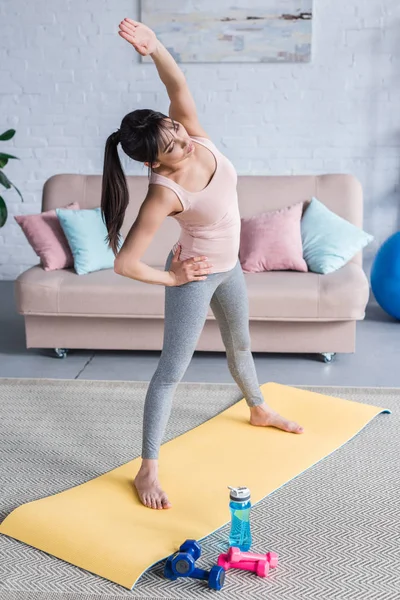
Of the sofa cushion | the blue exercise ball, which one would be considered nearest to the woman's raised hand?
the sofa cushion

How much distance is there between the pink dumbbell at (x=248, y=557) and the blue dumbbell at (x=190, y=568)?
0.07m

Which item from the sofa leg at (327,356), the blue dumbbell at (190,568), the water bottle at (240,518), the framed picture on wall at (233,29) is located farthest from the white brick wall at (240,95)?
the blue dumbbell at (190,568)

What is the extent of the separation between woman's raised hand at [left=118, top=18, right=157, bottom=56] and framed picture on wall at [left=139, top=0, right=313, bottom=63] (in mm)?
3289

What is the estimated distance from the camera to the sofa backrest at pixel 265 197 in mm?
4191

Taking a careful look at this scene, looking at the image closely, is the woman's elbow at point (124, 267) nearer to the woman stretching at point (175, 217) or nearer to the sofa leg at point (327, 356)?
the woman stretching at point (175, 217)

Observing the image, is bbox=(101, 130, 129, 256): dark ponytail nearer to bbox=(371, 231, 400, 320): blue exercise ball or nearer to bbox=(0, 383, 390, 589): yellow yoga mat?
bbox=(0, 383, 390, 589): yellow yoga mat

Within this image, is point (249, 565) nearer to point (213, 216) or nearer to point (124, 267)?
point (124, 267)

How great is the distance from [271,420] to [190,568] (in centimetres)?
101

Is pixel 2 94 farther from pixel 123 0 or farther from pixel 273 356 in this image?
pixel 273 356

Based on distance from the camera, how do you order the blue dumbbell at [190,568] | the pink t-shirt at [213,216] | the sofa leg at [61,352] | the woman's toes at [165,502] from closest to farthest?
the blue dumbbell at [190,568], the pink t-shirt at [213,216], the woman's toes at [165,502], the sofa leg at [61,352]

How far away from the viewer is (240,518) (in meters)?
2.04

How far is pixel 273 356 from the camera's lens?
153 inches

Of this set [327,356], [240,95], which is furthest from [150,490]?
[240,95]

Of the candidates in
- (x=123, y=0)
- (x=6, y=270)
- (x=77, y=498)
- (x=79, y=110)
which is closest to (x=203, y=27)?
(x=123, y=0)
